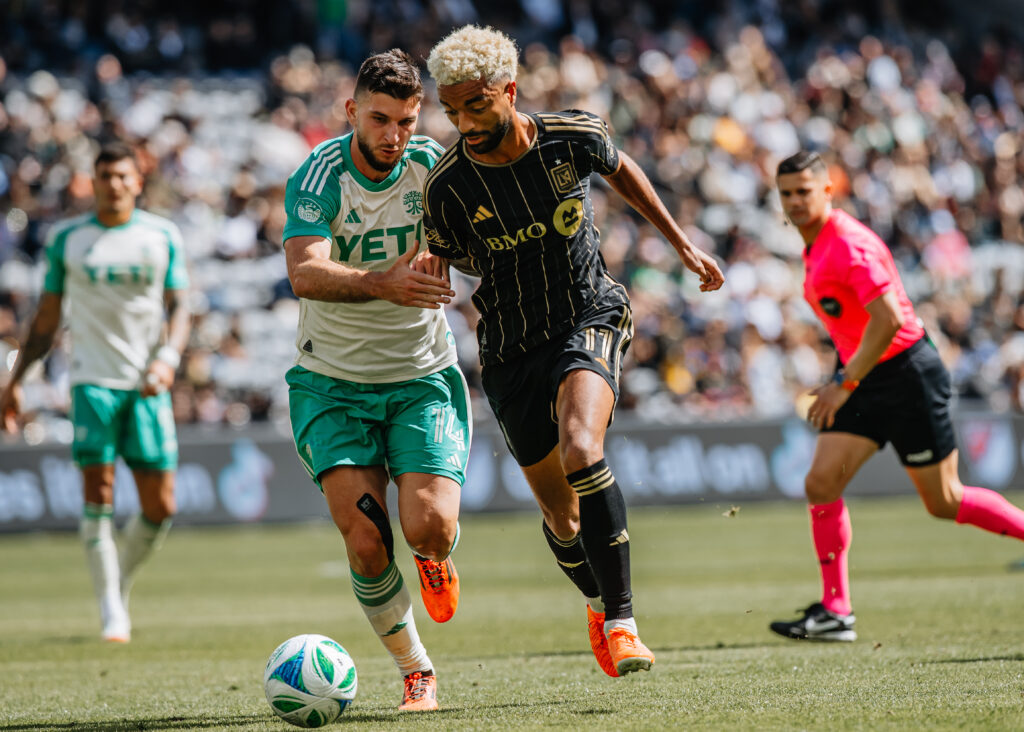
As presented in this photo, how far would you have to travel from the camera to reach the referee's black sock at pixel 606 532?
5.53 metres

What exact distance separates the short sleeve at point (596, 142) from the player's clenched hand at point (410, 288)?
936 mm

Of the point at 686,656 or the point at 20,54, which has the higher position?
the point at 20,54

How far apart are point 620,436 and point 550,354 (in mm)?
12209

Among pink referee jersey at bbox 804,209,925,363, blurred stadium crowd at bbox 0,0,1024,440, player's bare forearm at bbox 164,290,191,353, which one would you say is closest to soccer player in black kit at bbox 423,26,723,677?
pink referee jersey at bbox 804,209,925,363

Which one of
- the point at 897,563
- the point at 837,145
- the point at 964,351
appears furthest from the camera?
the point at 837,145

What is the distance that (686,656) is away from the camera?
728 centimetres

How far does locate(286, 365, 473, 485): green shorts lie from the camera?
593 centimetres

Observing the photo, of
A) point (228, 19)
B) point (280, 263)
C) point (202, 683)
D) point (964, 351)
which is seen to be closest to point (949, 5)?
point (964, 351)

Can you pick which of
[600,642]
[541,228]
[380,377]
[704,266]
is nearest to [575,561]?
[600,642]

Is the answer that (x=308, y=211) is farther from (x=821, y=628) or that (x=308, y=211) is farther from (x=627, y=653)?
(x=821, y=628)

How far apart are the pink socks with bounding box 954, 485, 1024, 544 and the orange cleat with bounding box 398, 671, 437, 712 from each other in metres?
3.40

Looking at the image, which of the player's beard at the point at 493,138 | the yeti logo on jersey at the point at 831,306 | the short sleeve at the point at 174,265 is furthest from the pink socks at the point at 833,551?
the short sleeve at the point at 174,265

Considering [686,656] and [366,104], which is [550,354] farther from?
[686,656]

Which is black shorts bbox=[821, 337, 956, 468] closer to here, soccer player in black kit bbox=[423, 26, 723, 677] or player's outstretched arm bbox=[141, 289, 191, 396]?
soccer player in black kit bbox=[423, 26, 723, 677]
